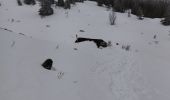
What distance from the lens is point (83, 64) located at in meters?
7.85

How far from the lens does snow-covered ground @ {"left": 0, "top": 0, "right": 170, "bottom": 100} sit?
552 centimetres

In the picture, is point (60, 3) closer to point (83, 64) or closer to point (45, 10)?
point (45, 10)

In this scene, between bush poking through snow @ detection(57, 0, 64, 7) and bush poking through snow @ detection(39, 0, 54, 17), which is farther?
bush poking through snow @ detection(57, 0, 64, 7)

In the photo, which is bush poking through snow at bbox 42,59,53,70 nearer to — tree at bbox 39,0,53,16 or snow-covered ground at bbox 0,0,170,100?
snow-covered ground at bbox 0,0,170,100

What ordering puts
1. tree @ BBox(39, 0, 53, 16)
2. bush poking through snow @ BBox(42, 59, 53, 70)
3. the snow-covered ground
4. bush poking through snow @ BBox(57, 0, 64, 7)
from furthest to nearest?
bush poking through snow @ BBox(57, 0, 64, 7)
tree @ BBox(39, 0, 53, 16)
bush poking through snow @ BBox(42, 59, 53, 70)
the snow-covered ground

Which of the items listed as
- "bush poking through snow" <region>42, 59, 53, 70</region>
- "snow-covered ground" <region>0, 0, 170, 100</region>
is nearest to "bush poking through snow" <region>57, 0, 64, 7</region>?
"snow-covered ground" <region>0, 0, 170, 100</region>

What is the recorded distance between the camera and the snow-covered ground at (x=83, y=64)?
18.1 ft

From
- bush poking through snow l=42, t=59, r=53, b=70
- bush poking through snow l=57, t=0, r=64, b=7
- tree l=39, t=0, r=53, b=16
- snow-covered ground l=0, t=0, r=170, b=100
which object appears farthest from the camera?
bush poking through snow l=57, t=0, r=64, b=7

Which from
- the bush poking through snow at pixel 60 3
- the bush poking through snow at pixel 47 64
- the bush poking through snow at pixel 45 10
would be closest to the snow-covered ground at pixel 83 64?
the bush poking through snow at pixel 47 64

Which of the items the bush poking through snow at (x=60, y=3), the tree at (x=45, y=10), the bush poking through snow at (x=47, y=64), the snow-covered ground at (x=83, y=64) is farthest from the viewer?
the bush poking through snow at (x=60, y=3)

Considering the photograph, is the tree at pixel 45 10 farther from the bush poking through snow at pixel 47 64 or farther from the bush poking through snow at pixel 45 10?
the bush poking through snow at pixel 47 64

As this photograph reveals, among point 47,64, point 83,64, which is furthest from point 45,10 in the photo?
point 47,64

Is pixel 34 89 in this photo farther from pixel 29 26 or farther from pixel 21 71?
pixel 29 26

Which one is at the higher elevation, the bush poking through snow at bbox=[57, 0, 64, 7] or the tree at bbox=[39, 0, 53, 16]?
the bush poking through snow at bbox=[57, 0, 64, 7]
